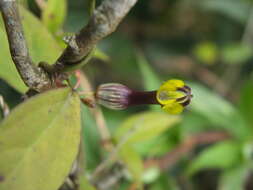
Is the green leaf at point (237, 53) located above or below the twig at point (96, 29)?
below

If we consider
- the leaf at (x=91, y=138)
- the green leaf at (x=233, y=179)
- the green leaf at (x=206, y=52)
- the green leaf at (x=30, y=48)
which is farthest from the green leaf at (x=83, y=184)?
the green leaf at (x=206, y=52)

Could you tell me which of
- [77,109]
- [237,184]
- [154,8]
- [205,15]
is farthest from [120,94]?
[205,15]

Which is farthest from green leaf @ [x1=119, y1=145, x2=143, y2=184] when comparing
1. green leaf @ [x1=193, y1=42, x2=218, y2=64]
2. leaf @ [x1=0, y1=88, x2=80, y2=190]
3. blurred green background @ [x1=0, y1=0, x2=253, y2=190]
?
green leaf @ [x1=193, y1=42, x2=218, y2=64]

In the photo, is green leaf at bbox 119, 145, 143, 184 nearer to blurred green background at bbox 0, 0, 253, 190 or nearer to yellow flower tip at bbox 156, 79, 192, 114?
blurred green background at bbox 0, 0, 253, 190

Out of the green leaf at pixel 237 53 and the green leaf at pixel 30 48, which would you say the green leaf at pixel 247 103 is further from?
the green leaf at pixel 30 48

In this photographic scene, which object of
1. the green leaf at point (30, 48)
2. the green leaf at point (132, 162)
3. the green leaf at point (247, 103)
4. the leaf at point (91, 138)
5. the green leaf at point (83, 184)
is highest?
the green leaf at point (30, 48)

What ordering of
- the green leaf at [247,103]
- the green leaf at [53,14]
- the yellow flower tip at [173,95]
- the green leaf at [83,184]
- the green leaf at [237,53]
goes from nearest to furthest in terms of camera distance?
1. the yellow flower tip at [173,95]
2. the green leaf at [83,184]
3. the green leaf at [53,14]
4. the green leaf at [247,103]
5. the green leaf at [237,53]

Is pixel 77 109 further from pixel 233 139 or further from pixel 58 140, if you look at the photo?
pixel 233 139
